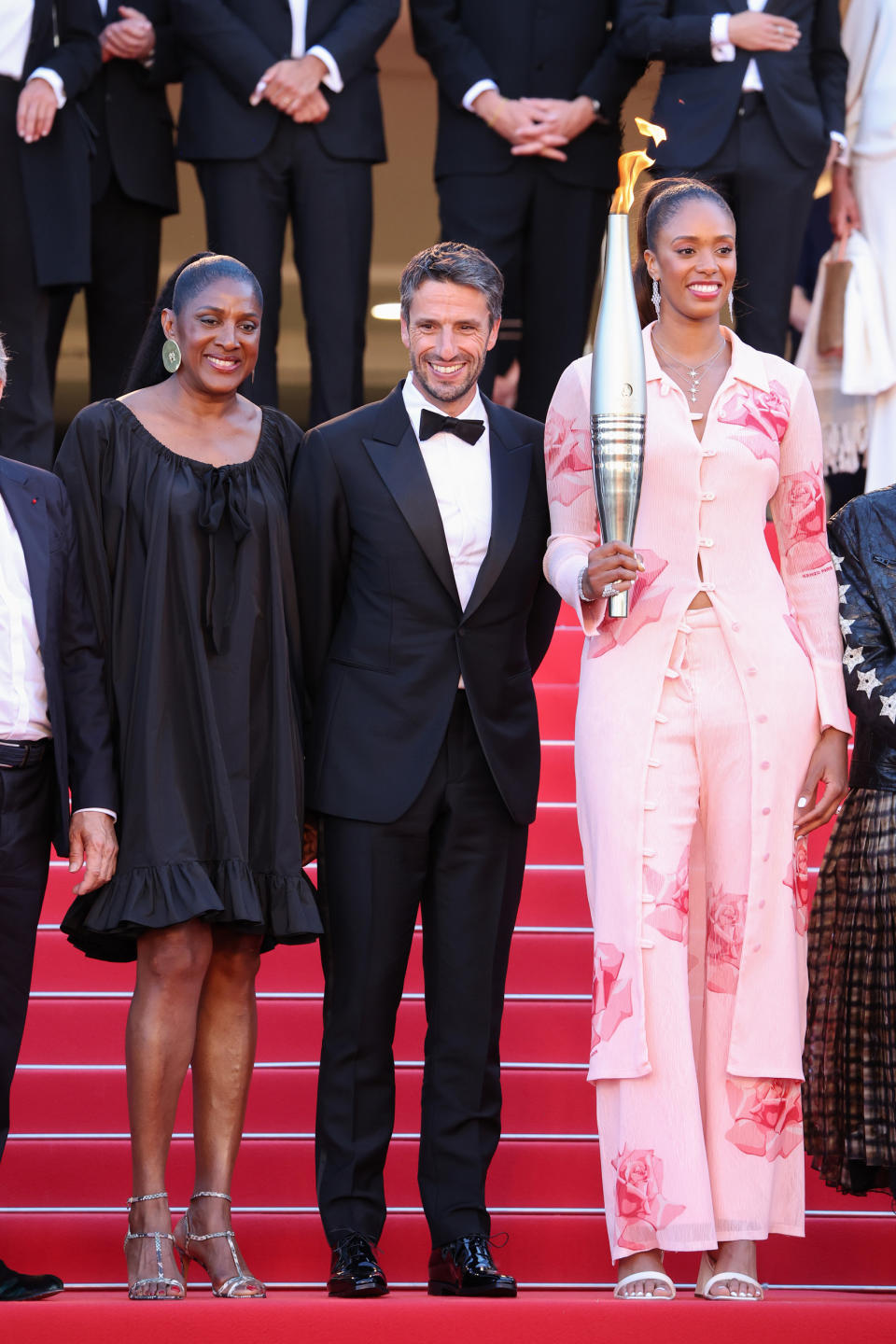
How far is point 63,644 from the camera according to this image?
3.74 meters

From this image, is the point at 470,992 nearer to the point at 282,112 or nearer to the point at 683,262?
the point at 683,262

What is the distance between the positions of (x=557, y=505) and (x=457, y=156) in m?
2.87

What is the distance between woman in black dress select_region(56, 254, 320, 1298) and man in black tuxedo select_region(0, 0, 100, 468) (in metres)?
2.38

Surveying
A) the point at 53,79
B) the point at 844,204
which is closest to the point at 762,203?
the point at 844,204

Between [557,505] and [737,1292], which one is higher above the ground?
[557,505]

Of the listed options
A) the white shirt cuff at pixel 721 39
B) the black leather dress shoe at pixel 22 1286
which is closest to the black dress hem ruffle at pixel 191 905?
the black leather dress shoe at pixel 22 1286

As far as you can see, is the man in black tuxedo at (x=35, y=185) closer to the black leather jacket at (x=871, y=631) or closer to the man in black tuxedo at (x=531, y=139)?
the man in black tuxedo at (x=531, y=139)

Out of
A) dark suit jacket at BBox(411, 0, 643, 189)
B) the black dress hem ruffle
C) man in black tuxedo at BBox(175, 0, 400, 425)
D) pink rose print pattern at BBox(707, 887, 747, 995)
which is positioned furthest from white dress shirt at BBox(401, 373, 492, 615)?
dark suit jacket at BBox(411, 0, 643, 189)

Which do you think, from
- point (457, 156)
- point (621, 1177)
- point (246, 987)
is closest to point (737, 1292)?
point (621, 1177)

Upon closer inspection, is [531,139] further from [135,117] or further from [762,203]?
[135,117]

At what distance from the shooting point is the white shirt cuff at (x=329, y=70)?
614cm

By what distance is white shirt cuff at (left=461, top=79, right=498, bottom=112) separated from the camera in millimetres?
6340

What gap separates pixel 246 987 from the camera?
380 cm

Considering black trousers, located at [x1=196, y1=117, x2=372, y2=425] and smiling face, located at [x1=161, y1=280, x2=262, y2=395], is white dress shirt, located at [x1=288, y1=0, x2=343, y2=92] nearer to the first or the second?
black trousers, located at [x1=196, y1=117, x2=372, y2=425]
